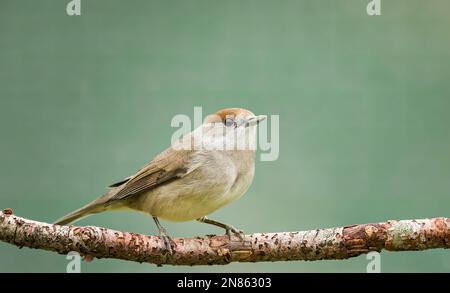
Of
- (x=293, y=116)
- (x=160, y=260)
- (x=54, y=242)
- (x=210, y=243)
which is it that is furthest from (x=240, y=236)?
(x=293, y=116)

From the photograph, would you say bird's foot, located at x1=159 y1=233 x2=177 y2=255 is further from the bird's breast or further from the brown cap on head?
the brown cap on head

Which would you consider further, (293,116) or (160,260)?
(293,116)

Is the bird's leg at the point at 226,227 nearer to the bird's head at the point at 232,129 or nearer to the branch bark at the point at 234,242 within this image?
the branch bark at the point at 234,242

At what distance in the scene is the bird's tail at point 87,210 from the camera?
2.58m

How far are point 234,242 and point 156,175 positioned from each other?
1.75ft

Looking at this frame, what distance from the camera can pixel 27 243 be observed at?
6.77 feet

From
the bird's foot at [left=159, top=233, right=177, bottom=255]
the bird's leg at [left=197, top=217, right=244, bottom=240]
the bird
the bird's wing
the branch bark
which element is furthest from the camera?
the bird's wing

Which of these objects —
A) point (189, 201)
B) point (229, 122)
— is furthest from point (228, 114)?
point (189, 201)

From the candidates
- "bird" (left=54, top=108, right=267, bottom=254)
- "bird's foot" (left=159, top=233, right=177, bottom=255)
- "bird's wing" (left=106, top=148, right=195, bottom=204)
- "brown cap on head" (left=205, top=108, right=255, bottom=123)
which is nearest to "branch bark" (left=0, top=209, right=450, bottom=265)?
"bird's foot" (left=159, top=233, right=177, bottom=255)

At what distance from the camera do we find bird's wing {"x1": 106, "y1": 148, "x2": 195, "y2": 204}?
8.67 ft

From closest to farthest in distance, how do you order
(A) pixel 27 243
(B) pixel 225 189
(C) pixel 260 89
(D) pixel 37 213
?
(A) pixel 27 243, (B) pixel 225 189, (D) pixel 37 213, (C) pixel 260 89

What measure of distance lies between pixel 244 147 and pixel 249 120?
128mm

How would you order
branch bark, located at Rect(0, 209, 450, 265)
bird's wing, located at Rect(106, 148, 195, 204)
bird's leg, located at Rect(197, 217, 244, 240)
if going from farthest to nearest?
bird's wing, located at Rect(106, 148, 195, 204), bird's leg, located at Rect(197, 217, 244, 240), branch bark, located at Rect(0, 209, 450, 265)
